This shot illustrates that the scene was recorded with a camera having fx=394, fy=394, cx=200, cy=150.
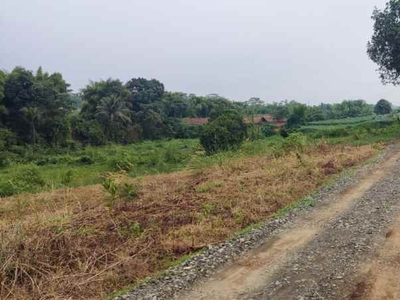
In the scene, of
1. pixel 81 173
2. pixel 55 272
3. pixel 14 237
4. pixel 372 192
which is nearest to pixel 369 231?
pixel 372 192

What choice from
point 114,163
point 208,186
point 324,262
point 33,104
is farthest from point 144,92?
point 324,262

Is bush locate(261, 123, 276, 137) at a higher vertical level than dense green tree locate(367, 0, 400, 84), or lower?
lower

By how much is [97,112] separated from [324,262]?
169 feet

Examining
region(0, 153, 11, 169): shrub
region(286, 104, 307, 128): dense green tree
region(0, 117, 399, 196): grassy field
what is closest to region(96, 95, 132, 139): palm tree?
region(0, 117, 399, 196): grassy field

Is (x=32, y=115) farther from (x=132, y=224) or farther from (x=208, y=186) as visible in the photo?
(x=132, y=224)

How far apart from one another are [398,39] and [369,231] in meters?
25.4

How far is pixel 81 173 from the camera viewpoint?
1079 inches

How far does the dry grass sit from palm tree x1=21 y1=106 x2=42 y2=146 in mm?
31940

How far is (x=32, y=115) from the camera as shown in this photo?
4381 cm

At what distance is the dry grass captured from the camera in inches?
236

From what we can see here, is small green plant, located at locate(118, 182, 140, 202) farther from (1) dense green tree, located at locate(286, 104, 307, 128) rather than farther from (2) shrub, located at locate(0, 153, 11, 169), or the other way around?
(1) dense green tree, located at locate(286, 104, 307, 128)

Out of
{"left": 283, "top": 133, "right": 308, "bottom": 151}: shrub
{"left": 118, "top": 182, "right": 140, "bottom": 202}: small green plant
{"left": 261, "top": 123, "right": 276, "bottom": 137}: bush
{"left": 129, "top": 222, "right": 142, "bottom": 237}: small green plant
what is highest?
{"left": 261, "top": 123, "right": 276, "bottom": 137}: bush

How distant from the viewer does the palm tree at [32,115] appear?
43.3 metres

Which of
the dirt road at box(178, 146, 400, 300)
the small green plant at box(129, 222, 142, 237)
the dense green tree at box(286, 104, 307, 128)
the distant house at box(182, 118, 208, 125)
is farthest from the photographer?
the distant house at box(182, 118, 208, 125)
